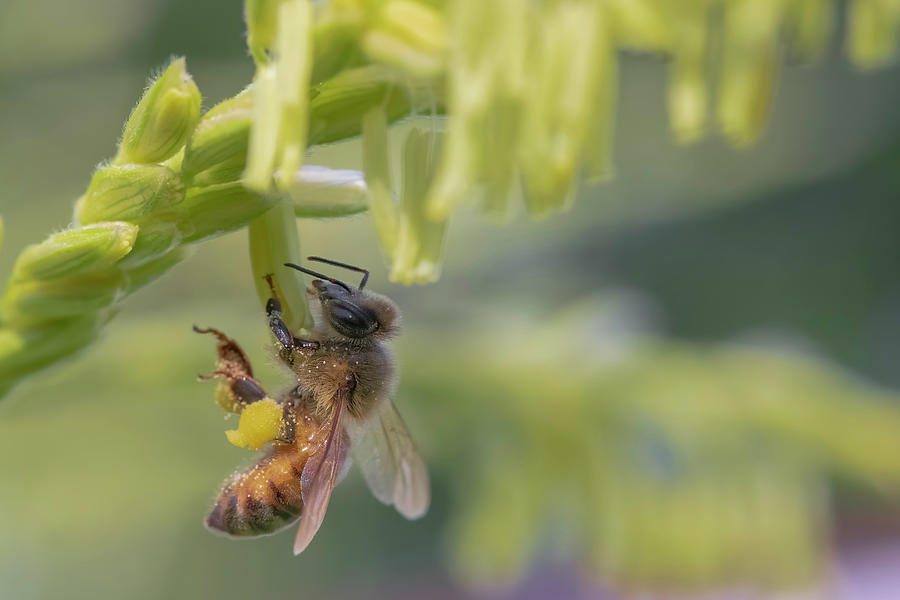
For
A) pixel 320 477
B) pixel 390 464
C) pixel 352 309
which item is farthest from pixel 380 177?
pixel 390 464

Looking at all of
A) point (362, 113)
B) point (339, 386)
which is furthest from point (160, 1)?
point (362, 113)

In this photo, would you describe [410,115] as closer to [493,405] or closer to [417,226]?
[417,226]

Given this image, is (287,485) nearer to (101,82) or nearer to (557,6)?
(557,6)

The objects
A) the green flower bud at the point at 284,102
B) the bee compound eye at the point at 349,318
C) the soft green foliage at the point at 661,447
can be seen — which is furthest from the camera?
the soft green foliage at the point at 661,447

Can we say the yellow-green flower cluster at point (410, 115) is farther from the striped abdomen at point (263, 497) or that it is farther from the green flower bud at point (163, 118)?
the striped abdomen at point (263, 497)

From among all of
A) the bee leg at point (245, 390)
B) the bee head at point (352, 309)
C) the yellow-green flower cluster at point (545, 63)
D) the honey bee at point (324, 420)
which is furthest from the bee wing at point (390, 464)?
the yellow-green flower cluster at point (545, 63)

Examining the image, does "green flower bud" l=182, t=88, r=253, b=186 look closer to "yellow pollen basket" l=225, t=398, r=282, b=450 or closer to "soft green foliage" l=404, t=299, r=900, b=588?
"yellow pollen basket" l=225, t=398, r=282, b=450
